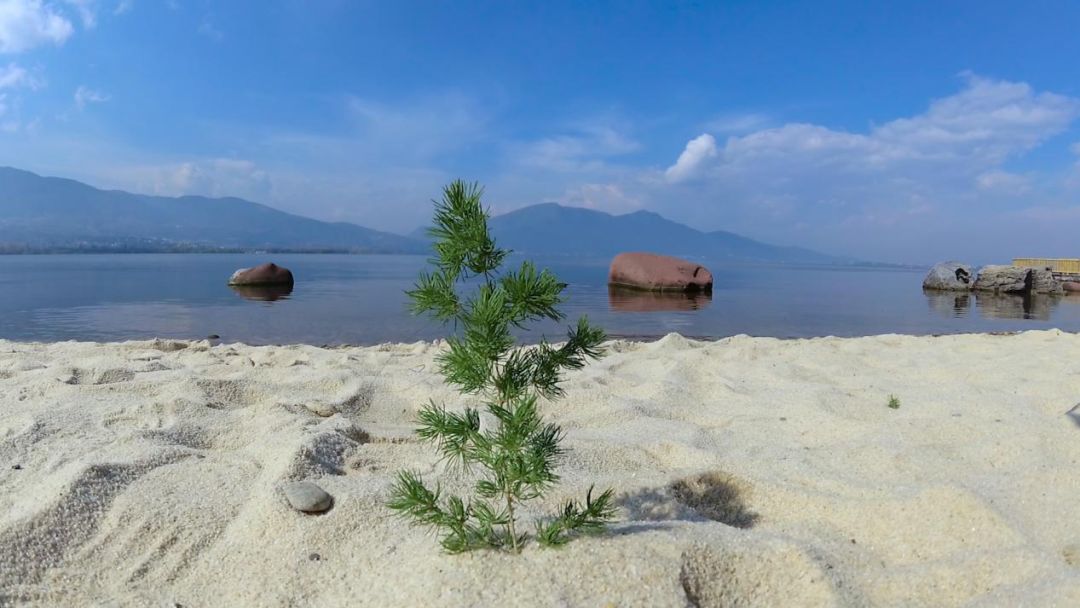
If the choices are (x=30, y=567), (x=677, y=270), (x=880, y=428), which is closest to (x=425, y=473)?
(x=30, y=567)

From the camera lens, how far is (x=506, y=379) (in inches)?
105

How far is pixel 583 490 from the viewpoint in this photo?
3789 mm

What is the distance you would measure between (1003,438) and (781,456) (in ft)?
6.28

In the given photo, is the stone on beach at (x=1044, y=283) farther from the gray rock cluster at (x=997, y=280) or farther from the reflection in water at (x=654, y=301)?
the reflection in water at (x=654, y=301)

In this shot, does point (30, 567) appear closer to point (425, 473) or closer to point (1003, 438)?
point (425, 473)

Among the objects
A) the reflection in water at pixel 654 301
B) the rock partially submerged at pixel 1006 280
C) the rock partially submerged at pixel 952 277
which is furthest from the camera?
the rock partially submerged at pixel 952 277

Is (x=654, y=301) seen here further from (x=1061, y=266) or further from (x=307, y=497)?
(x=1061, y=266)

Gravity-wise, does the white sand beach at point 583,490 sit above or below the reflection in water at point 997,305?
above

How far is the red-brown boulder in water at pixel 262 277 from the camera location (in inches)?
1199

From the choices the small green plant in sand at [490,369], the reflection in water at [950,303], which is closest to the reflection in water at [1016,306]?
the reflection in water at [950,303]

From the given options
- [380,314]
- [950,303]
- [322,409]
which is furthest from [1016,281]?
[322,409]

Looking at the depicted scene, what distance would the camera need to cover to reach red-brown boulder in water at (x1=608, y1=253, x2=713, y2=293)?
29584 millimetres

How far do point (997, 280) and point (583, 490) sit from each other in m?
37.4

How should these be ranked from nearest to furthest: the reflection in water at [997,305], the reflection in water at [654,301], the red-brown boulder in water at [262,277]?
1. the reflection in water at [997,305]
2. the reflection in water at [654,301]
3. the red-brown boulder in water at [262,277]
